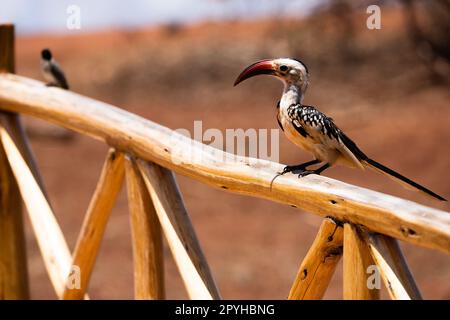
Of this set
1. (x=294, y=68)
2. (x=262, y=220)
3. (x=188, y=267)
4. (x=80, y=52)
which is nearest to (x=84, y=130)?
(x=188, y=267)

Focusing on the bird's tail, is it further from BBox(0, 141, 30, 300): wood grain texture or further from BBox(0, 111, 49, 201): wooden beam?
BBox(0, 141, 30, 300): wood grain texture

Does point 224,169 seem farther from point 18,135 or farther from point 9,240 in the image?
point 9,240

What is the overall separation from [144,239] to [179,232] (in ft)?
0.85

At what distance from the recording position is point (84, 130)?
3232 mm

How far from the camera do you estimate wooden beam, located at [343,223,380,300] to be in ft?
6.78

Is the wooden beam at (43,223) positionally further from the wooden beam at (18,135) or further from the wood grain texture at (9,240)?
the wood grain texture at (9,240)

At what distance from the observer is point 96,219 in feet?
10.6

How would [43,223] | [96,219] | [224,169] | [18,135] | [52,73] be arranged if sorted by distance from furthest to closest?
[52,73] → [18,135] → [43,223] → [96,219] → [224,169]

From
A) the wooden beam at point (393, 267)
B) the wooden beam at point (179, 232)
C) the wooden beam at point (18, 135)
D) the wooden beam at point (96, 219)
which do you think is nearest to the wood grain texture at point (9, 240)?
the wooden beam at point (18, 135)

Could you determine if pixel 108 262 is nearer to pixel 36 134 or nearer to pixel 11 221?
pixel 11 221

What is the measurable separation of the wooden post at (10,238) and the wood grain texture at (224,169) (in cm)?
33

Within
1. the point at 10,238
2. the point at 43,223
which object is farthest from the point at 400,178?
the point at 10,238

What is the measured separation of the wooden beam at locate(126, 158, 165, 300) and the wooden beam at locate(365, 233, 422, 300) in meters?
1.15
